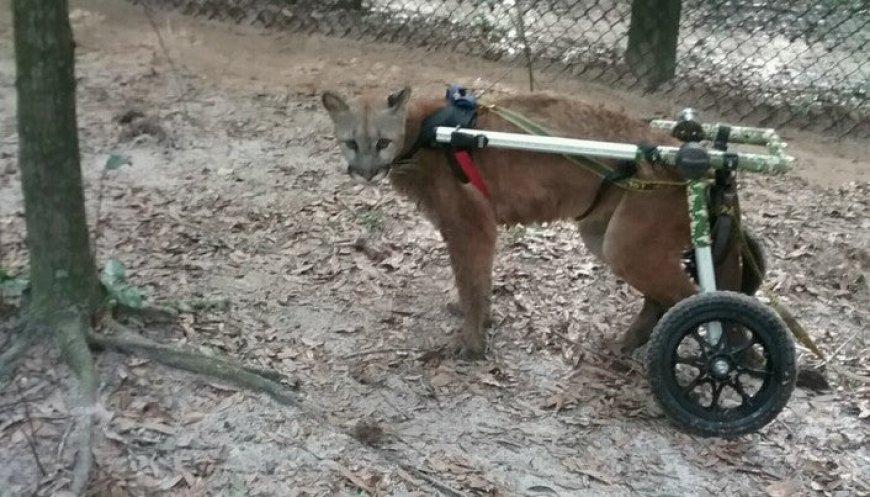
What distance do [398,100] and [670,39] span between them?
4503mm

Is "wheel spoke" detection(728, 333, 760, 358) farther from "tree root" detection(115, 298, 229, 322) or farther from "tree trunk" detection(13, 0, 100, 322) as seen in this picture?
"tree trunk" detection(13, 0, 100, 322)

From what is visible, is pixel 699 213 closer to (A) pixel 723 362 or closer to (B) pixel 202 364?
(A) pixel 723 362

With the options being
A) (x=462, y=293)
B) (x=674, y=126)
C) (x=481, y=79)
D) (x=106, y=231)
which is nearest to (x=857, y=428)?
(x=674, y=126)

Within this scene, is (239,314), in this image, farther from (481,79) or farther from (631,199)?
(481,79)

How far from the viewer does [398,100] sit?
429 cm

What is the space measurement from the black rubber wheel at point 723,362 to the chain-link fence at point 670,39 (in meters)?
4.35

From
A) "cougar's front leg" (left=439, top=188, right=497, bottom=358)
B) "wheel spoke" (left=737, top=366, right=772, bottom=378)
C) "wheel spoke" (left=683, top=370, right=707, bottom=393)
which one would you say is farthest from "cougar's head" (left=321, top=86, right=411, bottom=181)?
"wheel spoke" (left=737, top=366, right=772, bottom=378)

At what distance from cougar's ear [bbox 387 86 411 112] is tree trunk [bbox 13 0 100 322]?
1.39 meters

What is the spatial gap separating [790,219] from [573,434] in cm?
285

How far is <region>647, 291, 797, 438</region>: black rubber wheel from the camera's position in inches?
151

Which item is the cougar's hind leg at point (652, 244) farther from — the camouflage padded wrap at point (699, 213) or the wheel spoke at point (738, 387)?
the wheel spoke at point (738, 387)

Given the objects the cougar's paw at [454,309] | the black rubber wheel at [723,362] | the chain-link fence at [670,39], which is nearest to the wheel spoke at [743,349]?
the black rubber wheel at [723,362]

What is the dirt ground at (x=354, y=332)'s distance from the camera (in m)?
3.81

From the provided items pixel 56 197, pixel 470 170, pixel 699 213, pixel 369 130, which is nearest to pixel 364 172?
pixel 369 130
